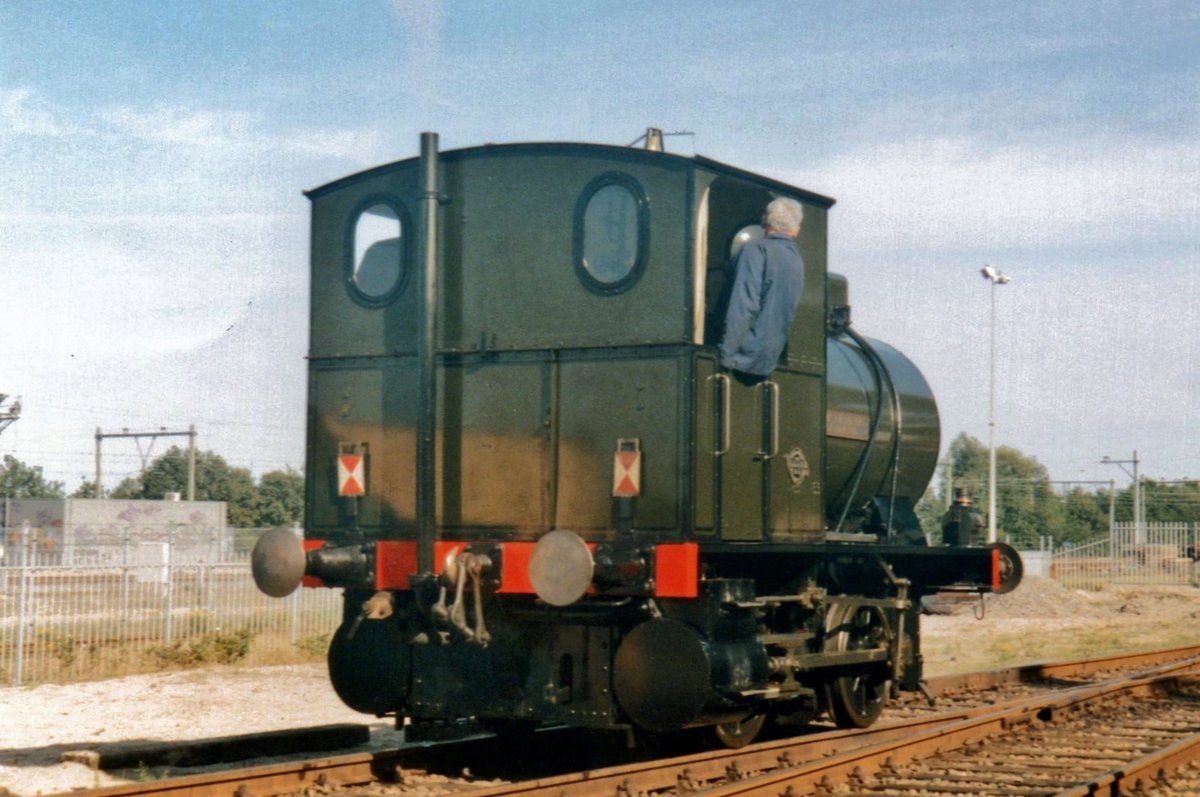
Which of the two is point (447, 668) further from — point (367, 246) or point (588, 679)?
point (367, 246)

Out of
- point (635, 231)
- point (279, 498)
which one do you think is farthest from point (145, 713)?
point (279, 498)

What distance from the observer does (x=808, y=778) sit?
24.6 feet

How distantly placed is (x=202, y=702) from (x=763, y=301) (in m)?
7.40

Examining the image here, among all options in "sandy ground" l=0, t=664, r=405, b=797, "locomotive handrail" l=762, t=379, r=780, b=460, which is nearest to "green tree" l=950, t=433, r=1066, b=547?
"sandy ground" l=0, t=664, r=405, b=797

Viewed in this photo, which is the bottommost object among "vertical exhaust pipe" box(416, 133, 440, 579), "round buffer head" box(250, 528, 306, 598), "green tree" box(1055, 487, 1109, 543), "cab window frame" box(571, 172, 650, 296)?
"green tree" box(1055, 487, 1109, 543)

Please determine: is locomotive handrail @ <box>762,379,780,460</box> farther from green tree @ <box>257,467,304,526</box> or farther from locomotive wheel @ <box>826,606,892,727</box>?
green tree @ <box>257,467,304,526</box>

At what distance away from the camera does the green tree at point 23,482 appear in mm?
86062

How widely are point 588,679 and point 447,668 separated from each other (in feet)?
2.98

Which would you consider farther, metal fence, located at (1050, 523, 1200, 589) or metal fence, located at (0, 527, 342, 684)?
metal fence, located at (1050, 523, 1200, 589)

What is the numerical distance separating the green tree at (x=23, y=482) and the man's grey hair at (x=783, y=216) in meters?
84.6

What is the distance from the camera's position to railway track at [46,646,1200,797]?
279 inches

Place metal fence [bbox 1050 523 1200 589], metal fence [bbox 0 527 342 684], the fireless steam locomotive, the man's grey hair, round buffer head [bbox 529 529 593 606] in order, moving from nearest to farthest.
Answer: round buffer head [bbox 529 529 593 606], the fireless steam locomotive, the man's grey hair, metal fence [bbox 0 527 342 684], metal fence [bbox 1050 523 1200 589]

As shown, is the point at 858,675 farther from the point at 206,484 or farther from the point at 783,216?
the point at 206,484

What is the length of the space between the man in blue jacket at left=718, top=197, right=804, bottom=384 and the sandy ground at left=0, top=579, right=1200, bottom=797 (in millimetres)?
4004
